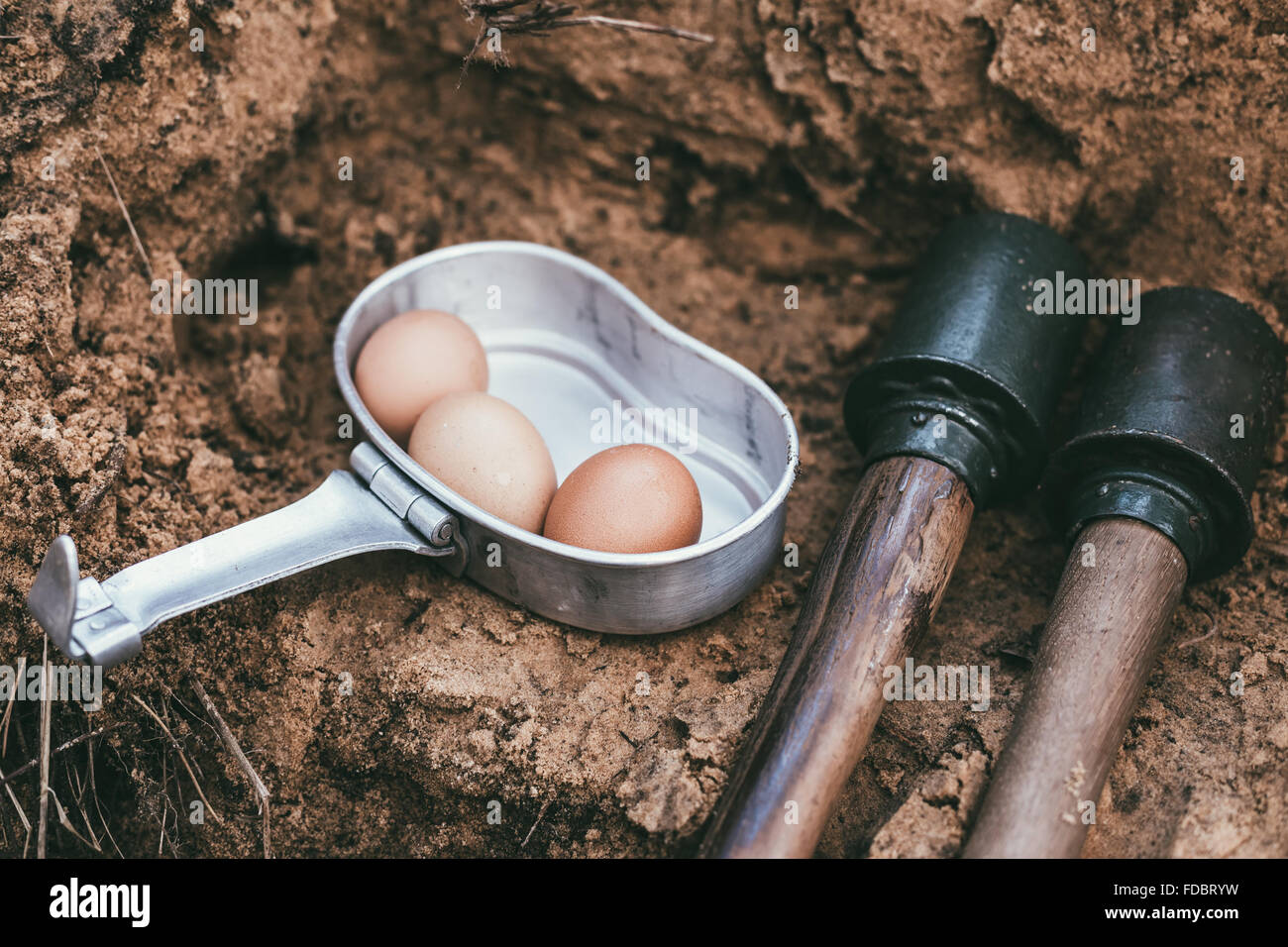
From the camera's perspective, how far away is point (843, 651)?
1.97 meters

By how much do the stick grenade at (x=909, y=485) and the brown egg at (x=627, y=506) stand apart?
296 mm

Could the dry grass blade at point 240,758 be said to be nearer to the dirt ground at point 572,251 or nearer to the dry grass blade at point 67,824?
the dirt ground at point 572,251

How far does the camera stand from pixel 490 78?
291 centimetres

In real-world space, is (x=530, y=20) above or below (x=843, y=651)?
above

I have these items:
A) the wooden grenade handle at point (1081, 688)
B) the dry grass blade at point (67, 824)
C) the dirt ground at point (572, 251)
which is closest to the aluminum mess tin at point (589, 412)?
the dirt ground at point (572, 251)

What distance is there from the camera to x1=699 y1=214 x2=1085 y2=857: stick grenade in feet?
6.15

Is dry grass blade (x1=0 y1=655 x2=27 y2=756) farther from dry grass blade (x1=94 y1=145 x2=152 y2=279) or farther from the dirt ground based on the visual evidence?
dry grass blade (x1=94 y1=145 x2=152 y2=279)

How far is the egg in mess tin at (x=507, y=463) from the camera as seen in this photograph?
6.84 ft

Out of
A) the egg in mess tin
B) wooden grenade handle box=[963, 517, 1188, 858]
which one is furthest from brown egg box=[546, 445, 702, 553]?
wooden grenade handle box=[963, 517, 1188, 858]

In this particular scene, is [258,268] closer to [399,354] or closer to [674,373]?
[399,354]

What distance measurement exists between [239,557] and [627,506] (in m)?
0.71

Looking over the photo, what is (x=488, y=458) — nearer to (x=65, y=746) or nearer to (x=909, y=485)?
(x=909, y=485)

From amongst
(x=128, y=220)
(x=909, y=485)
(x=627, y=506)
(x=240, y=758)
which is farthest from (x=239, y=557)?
(x=909, y=485)

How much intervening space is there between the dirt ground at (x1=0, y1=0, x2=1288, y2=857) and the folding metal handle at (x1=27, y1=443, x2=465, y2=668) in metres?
0.21
